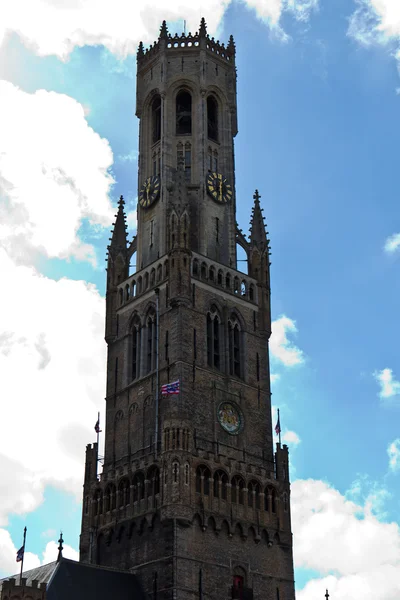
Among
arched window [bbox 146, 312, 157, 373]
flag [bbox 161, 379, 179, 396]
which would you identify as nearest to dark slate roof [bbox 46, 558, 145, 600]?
flag [bbox 161, 379, 179, 396]

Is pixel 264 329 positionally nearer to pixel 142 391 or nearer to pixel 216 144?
pixel 142 391

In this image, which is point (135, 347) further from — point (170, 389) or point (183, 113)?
point (183, 113)

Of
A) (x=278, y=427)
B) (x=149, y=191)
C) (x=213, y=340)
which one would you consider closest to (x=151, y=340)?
(x=213, y=340)

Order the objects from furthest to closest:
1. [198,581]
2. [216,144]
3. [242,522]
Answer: [216,144] → [242,522] → [198,581]

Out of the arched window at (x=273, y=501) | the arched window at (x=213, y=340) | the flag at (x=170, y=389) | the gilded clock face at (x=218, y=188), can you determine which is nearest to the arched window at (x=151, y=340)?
the arched window at (x=213, y=340)

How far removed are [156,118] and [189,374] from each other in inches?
1212

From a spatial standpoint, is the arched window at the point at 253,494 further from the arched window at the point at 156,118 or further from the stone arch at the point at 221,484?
the arched window at the point at 156,118

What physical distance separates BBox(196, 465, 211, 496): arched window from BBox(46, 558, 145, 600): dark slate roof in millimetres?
8291

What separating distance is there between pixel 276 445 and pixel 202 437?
876 cm

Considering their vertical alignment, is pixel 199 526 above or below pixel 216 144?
below

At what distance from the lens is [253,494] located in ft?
268

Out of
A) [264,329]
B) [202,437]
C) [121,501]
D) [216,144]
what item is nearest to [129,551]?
[121,501]

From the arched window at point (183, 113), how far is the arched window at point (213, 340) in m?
21.1

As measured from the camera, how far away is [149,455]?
79.6 metres
